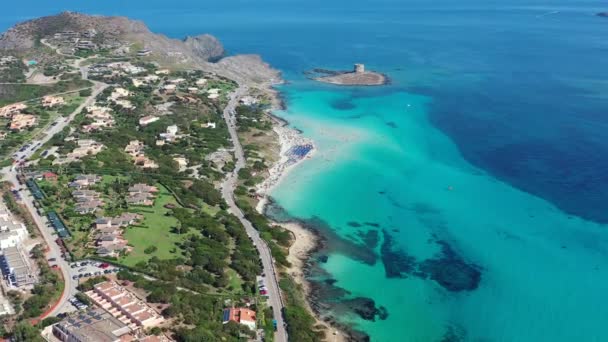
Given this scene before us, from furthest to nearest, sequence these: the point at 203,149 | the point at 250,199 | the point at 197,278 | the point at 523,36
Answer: the point at 523,36, the point at 203,149, the point at 250,199, the point at 197,278

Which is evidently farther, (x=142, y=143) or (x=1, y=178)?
(x=142, y=143)

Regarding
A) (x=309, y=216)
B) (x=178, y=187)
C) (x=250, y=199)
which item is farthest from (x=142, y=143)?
(x=309, y=216)

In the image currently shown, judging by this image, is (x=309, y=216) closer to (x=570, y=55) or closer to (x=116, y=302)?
(x=116, y=302)

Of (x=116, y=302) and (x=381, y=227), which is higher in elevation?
(x=116, y=302)

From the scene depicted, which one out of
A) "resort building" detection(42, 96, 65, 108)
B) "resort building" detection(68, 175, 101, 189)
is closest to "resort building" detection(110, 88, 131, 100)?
"resort building" detection(42, 96, 65, 108)

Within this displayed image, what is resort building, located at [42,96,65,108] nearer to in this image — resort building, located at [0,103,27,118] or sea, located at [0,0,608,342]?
resort building, located at [0,103,27,118]

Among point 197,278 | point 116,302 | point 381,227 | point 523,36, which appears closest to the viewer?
point 116,302

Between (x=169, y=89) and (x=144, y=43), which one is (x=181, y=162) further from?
(x=144, y=43)
